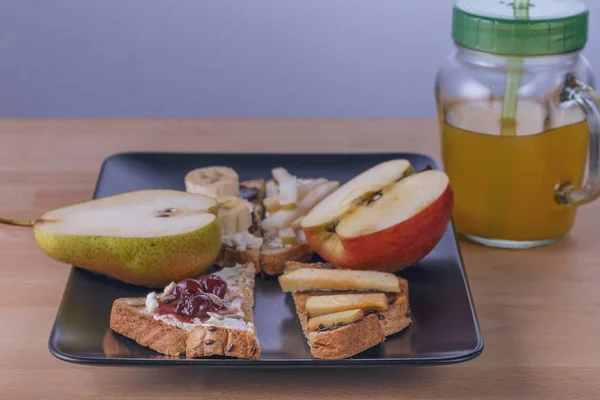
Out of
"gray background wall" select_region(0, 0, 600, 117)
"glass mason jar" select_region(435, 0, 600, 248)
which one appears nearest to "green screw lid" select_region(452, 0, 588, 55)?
"glass mason jar" select_region(435, 0, 600, 248)

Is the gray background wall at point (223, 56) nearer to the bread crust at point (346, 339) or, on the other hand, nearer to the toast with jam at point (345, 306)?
the toast with jam at point (345, 306)

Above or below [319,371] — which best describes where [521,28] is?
above

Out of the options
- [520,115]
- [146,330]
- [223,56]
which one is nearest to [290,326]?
[146,330]

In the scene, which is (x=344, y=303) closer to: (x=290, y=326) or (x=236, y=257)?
(x=290, y=326)

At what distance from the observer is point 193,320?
1.17 metres

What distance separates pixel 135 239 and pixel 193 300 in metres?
0.14

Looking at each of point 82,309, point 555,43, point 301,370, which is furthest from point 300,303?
point 555,43

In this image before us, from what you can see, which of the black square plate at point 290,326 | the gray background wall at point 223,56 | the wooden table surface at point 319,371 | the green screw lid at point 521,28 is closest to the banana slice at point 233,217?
the black square plate at point 290,326

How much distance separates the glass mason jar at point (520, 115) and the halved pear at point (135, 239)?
0.42 metres

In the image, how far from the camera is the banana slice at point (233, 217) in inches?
56.4

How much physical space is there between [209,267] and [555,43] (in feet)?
1.96

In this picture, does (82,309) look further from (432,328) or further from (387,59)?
(387,59)

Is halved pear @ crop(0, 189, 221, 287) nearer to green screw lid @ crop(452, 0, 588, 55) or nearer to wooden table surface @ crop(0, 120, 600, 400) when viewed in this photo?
wooden table surface @ crop(0, 120, 600, 400)

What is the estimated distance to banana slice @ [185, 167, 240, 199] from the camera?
1.54 metres
